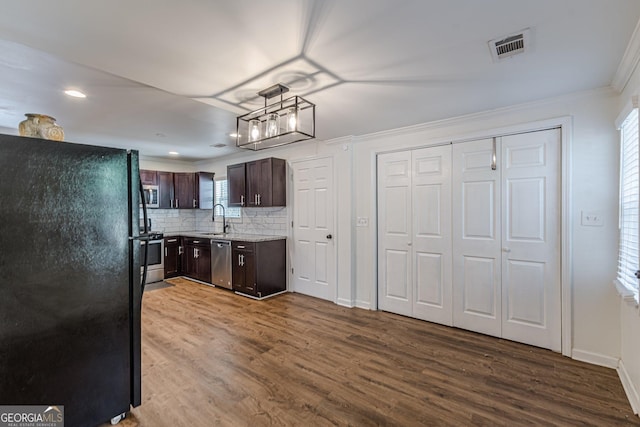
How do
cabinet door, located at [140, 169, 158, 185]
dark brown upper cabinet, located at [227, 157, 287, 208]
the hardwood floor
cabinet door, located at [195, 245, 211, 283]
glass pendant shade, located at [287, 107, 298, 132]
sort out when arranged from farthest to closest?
cabinet door, located at [140, 169, 158, 185], cabinet door, located at [195, 245, 211, 283], dark brown upper cabinet, located at [227, 157, 287, 208], glass pendant shade, located at [287, 107, 298, 132], the hardwood floor

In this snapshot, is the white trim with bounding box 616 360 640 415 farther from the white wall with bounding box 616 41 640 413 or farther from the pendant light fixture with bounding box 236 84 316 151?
the pendant light fixture with bounding box 236 84 316 151

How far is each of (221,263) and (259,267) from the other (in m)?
0.94

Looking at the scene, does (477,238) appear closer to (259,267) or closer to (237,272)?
(259,267)

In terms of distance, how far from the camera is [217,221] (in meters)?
6.26

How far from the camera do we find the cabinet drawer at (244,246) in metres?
4.42

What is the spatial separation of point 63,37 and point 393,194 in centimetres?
336

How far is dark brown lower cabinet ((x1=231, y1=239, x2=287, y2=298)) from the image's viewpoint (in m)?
4.41

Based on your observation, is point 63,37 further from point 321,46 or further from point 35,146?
point 321,46

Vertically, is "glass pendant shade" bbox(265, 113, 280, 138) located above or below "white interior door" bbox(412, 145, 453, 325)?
above

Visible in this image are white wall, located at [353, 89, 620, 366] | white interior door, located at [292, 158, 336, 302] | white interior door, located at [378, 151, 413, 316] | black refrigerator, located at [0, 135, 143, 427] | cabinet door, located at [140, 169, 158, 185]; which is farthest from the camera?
cabinet door, located at [140, 169, 158, 185]

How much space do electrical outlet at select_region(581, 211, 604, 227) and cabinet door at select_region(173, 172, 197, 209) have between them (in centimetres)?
620

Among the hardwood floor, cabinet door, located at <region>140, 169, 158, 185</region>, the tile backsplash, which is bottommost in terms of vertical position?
the hardwood floor

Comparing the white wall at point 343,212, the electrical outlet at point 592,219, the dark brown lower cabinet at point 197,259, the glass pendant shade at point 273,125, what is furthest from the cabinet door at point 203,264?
the electrical outlet at point 592,219

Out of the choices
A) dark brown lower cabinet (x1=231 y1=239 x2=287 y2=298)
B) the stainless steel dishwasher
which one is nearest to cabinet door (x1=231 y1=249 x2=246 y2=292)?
dark brown lower cabinet (x1=231 y1=239 x2=287 y2=298)
